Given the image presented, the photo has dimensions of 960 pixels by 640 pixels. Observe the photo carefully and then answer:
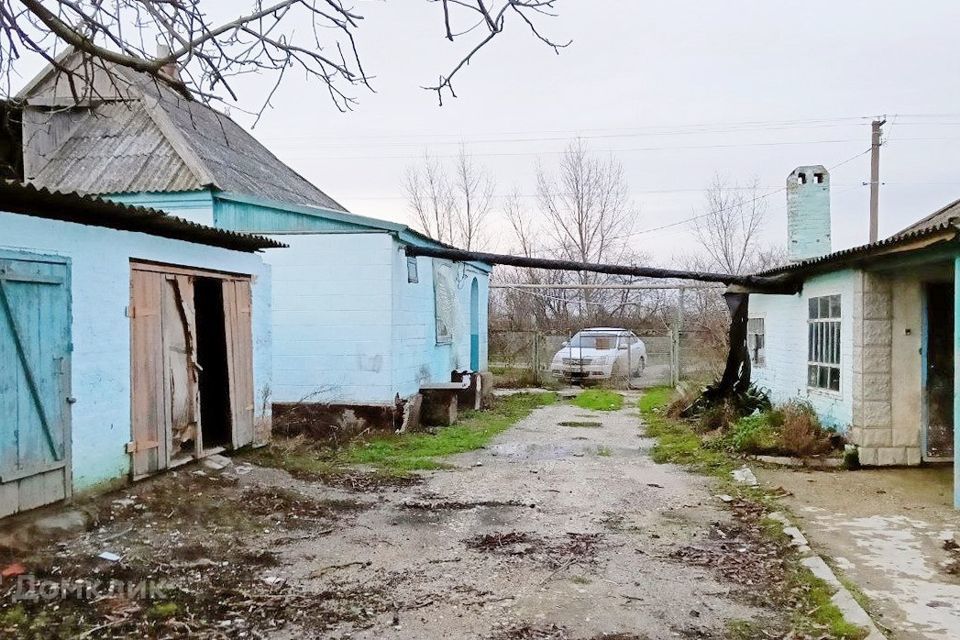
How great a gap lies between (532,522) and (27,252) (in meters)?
4.93

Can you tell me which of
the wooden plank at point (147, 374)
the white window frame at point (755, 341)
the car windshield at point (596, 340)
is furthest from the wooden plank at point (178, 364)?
the car windshield at point (596, 340)

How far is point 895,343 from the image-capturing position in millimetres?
8789

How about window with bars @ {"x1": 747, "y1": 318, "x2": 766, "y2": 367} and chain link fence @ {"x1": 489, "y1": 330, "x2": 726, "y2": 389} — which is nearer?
window with bars @ {"x1": 747, "y1": 318, "x2": 766, "y2": 367}

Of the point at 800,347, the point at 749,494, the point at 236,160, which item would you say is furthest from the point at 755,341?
the point at 236,160

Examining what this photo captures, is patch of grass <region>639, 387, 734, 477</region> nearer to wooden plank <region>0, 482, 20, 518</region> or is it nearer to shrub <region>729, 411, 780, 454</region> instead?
shrub <region>729, 411, 780, 454</region>

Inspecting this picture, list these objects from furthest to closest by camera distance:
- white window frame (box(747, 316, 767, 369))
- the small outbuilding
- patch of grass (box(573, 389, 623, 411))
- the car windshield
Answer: the car windshield < patch of grass (box(573, 389, 623, 411)) < white window frame (box(747, 316, 767, 369)) < the small outbuilding

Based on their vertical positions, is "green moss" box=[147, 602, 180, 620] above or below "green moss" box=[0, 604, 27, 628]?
below

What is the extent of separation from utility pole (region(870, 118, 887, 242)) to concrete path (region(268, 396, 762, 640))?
47.5ft

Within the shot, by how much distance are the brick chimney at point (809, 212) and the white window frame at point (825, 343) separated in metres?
2.19

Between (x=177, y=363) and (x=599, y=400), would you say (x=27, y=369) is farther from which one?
(x=599, y=400)

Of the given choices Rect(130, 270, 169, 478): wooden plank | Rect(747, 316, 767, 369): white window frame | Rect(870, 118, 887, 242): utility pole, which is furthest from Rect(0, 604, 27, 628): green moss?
Rect(870, 118, 887, 242): utility pole

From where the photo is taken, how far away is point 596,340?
20.5 metres

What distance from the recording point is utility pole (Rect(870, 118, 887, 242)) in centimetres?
2011

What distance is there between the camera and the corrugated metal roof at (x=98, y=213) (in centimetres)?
552
